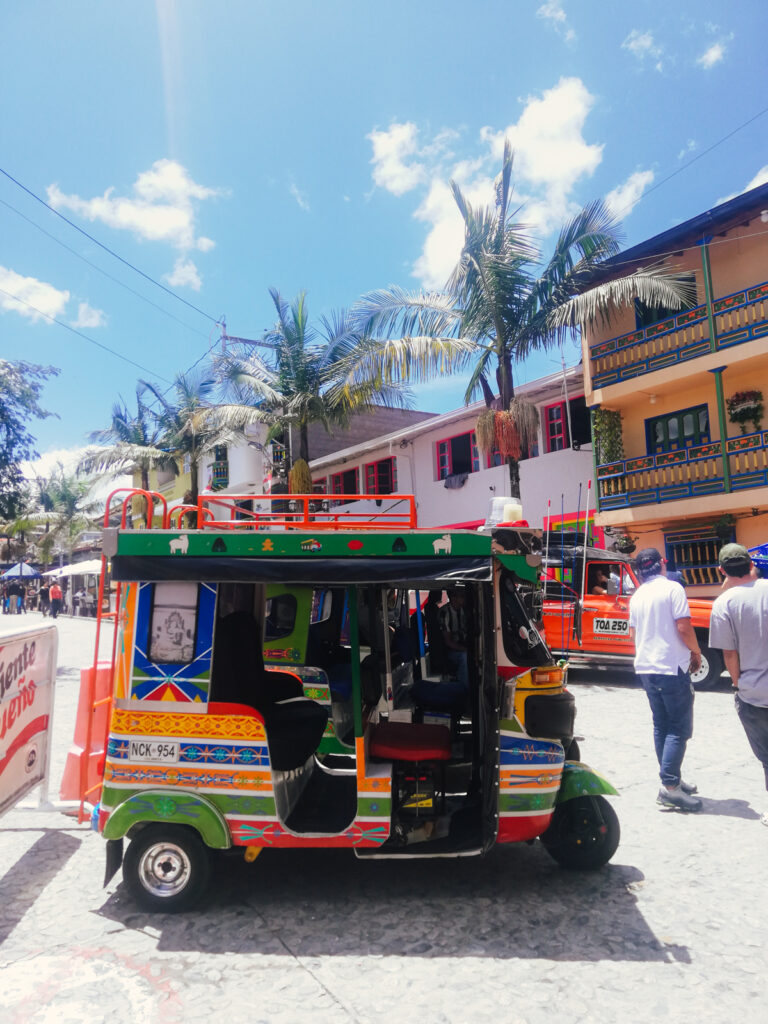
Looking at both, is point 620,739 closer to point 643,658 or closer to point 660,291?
point 643,658

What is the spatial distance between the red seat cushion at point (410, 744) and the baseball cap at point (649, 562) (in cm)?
227

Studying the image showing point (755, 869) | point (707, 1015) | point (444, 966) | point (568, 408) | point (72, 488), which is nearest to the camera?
point (707, 1015)

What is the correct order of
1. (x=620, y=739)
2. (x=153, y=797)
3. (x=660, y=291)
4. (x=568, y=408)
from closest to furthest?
1. (x=153, y=797)
2. (x=620, y=739)
3. (x=660, y=291)
4. (x=568, y=408)

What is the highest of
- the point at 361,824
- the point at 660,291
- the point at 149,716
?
the point at 660,291

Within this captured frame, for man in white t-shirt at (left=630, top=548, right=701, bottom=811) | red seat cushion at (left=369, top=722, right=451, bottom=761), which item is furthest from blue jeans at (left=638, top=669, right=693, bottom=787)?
red seat cushion at (left=369, top=722, right=451, bottom=761)

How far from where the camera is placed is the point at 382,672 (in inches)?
227

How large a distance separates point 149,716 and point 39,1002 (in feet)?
4.52

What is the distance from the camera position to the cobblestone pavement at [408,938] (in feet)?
10.3

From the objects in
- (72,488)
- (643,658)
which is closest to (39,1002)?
(643,658)

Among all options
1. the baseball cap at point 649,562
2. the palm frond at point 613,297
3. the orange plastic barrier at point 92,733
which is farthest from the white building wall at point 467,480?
the orange plastic barrier at point 92,733

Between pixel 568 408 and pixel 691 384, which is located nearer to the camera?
pixel 691 384

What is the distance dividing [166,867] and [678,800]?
385 centimetres

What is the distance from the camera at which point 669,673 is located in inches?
221

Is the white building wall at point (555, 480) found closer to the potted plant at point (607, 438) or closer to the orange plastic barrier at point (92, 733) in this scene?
the potted plant at point (607, 438)
